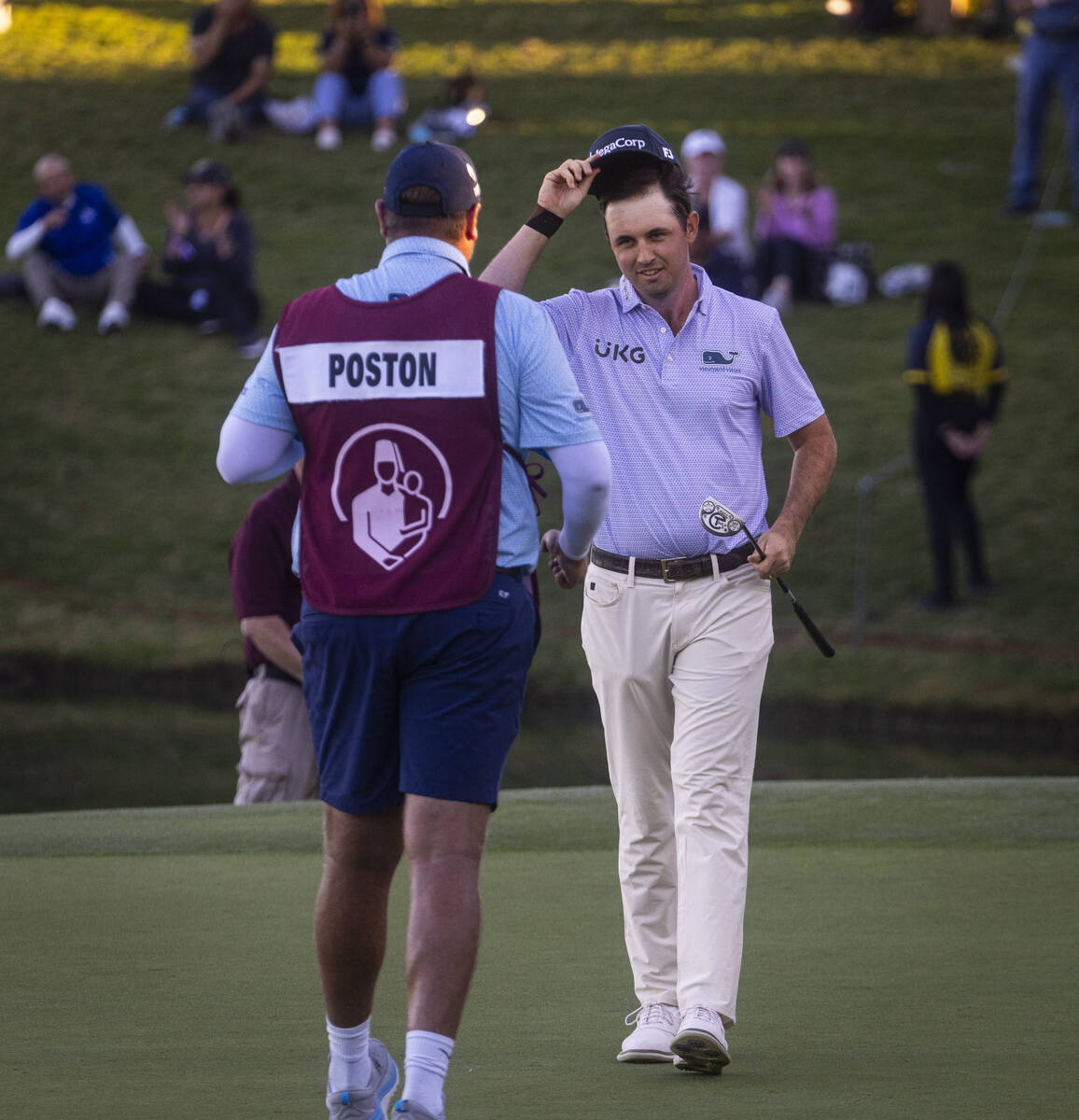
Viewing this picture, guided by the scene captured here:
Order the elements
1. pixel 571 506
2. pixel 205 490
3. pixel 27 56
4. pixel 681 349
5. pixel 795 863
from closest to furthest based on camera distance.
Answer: pixel 571 506, pixel 681 349, pixel 795 863, pixel 205 490, pixel 27 56

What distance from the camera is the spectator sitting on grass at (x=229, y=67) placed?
2084 centimetres

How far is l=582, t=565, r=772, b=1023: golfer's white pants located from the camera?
13.8 feet

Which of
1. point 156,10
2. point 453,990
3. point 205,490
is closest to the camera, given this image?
point 453,990

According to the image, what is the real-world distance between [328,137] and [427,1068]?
65.5 ft

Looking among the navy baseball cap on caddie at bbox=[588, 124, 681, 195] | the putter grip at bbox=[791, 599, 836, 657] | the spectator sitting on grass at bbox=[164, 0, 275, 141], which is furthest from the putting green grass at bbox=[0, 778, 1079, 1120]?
the spectator sitting on grass at bbox=[164, 0, 275, 141]

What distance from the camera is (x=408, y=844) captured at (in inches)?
139

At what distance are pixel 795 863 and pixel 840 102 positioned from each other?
19.8 m

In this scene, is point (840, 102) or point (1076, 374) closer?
point (1076, 374)

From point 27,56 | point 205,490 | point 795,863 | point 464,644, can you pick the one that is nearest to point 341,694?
point 464,644

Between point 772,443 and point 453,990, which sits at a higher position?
point 453,990

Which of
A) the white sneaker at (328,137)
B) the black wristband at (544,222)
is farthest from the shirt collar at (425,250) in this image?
the white sneaker at (328,137)

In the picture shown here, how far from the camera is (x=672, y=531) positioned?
441 centimetres

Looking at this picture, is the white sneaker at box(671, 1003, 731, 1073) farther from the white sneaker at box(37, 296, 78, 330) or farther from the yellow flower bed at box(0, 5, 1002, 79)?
→ the yellow flower bed at box(0, 5, 1002, 79)

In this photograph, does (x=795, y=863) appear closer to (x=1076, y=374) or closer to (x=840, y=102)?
(x=1076, y=374)
